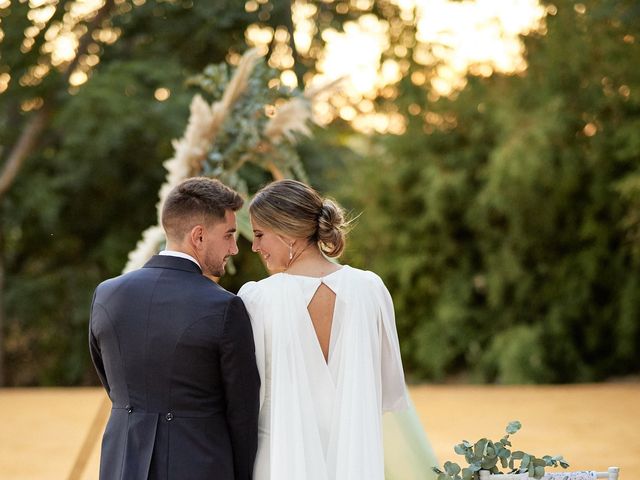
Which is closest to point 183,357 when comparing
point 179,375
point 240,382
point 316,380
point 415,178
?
point 179,375

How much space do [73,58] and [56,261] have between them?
442 cm

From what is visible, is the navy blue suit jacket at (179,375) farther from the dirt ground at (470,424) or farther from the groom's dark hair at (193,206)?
the dirt ground at (470,424)

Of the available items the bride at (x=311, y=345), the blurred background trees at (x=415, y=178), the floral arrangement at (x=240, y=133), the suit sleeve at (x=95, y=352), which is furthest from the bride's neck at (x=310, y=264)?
the blurred background trees at (x=415, y=178)

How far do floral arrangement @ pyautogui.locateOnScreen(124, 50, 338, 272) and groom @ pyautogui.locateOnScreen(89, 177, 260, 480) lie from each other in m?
2.04

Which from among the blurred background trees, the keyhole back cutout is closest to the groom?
the keyhole back cutout

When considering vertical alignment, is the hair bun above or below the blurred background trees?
below

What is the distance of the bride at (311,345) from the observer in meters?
3.07

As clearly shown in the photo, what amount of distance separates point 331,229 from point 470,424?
7574mm

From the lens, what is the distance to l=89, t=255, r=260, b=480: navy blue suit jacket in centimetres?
291

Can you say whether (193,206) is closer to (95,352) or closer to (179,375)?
(179,375)

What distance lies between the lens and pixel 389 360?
10.9 ft

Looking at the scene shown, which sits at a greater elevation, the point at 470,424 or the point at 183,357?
the point at 183,357

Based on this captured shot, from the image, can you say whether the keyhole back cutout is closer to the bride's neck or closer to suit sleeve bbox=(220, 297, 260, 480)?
the bride's neck

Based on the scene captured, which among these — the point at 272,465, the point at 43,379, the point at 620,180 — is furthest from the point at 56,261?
the point at 272,465
